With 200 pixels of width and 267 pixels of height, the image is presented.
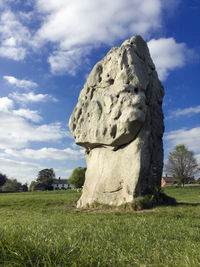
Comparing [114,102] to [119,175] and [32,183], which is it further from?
[32,183]

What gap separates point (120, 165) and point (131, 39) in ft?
25.1

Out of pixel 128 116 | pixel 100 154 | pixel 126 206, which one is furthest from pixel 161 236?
pixel 100 154

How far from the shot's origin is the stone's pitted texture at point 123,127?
10.9 metres

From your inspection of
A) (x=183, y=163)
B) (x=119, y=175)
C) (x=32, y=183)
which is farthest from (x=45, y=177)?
(x=119, y=175)

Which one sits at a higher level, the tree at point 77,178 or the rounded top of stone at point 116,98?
the rounded top of stone at point 116,98

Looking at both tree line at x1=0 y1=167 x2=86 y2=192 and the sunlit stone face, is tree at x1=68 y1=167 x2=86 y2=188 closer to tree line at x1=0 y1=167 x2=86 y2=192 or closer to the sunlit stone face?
tree line at x1=0 y1=167 x2=86 y2=192

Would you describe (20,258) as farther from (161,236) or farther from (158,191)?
(158,191)

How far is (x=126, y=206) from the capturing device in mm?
10203

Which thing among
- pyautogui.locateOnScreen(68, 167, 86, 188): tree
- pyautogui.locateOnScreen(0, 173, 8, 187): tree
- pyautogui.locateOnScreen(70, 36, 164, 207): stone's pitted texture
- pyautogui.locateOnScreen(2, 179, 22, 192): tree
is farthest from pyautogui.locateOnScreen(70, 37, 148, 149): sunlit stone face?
pyautogui.locateOnScreen(0, 173, 8, 187): tree

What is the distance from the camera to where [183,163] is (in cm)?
4744

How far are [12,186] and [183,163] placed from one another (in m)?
47.3

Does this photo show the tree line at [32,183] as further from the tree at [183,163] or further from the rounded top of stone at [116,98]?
the rounded top of stone at [116,98]

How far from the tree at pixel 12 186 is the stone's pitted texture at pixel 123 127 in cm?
5815

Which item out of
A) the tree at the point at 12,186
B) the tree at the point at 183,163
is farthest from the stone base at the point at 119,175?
the tree at the point at 12,186
